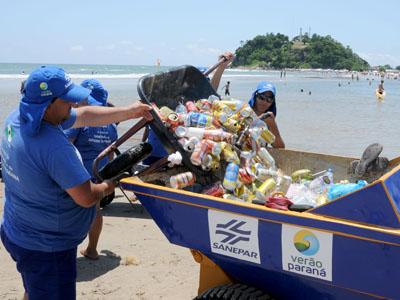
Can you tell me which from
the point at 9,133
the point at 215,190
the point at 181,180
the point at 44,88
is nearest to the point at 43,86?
the point at 44,88

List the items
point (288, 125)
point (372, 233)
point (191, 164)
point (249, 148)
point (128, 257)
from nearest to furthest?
point (372, 233)
point (191, 164)
point (249, 148)
point (128, 257)
point (288, 125)

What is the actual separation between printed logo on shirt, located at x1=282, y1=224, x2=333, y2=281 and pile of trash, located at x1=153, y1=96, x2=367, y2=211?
51 centimetres

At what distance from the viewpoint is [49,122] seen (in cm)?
244

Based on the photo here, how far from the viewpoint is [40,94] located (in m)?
2.33

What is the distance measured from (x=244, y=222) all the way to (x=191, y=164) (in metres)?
0.90

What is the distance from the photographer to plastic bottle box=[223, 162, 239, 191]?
3154 millimetres

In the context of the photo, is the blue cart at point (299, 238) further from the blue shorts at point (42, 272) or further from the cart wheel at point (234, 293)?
the blue shorts at point (42, 272)

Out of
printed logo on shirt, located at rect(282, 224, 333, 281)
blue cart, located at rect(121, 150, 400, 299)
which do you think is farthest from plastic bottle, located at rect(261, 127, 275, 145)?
printed logo on shirt, located at rect(282, 224, 333, 281)

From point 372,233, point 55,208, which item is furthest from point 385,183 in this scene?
point 55,208

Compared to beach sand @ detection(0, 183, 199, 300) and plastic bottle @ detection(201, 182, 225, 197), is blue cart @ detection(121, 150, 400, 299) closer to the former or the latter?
plastic bottle @ detection(201, 182, 225, 197)

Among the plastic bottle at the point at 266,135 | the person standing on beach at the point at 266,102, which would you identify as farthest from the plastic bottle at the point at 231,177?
the person standing on beach at the point at 266,102

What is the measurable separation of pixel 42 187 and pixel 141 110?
898mm

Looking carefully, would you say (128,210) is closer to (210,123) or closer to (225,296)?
(210,123)

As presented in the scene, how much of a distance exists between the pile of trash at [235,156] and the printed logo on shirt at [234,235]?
1.53 feet
